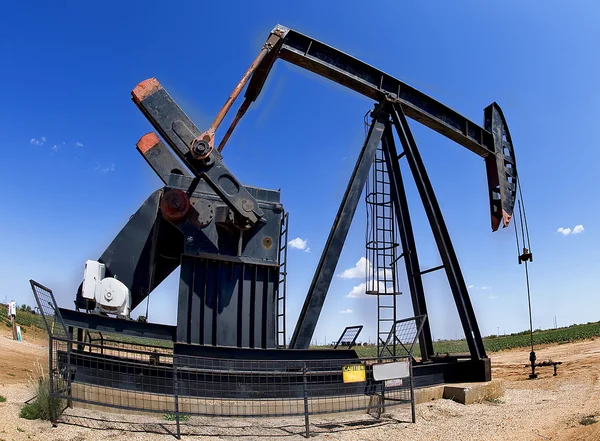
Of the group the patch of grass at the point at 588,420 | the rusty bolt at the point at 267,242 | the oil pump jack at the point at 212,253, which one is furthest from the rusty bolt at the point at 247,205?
the patch of grass at the point at 588,420

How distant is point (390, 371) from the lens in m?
6.44

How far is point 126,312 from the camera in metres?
6.62

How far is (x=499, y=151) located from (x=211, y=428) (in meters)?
8.58

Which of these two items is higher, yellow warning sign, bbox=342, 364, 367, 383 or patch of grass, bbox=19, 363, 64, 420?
yellow warning sign, bbox=342, 364, 367, 383

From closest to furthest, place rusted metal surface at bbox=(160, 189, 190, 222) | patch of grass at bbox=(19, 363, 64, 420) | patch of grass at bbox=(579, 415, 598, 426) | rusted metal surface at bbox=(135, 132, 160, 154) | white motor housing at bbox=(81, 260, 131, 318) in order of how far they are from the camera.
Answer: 1. patch of grass at bbox=(19, 363, 64, 420)
2. patch of grass at bbox=(579, 415, 598, 426)
3. white motor housing at bbox=(81, 260, 131, 318)
4. rusted metal surface at bbox=(160, 189, 190, 222)
5. rusted metal surface at bbox=(135, 132, 160, 154)

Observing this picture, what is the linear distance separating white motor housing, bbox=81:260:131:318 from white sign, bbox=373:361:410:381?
11.8 ft

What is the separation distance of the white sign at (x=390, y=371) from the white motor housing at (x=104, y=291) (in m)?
3.58

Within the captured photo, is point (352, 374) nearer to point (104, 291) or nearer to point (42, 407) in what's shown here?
point (104, 291)

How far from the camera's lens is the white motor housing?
638 centimetres

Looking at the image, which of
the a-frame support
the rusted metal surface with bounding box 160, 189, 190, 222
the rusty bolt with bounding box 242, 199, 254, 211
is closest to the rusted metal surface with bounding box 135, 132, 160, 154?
the rusted metal surface with bounding box 160, 189, 190, 222

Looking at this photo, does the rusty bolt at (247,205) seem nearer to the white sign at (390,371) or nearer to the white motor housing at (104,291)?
the white motor housing at (104,291)

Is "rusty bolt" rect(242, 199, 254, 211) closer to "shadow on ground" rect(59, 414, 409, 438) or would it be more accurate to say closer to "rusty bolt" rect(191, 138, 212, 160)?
"rusty bolt" rect(191, 138, 212, 160)

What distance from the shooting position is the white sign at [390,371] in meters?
6.39

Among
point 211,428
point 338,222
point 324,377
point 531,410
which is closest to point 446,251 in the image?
point 338,222
